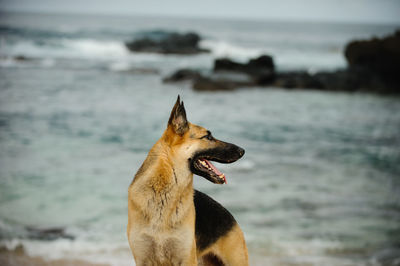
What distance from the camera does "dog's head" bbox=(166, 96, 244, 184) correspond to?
2963 millimetres

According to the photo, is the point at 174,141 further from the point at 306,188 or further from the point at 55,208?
the point at 306,188

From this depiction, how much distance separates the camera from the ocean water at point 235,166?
6816 millimetres

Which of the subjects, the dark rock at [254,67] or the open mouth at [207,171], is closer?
the open mouth at [207,171]

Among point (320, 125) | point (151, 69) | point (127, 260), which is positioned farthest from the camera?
point (151, 69)

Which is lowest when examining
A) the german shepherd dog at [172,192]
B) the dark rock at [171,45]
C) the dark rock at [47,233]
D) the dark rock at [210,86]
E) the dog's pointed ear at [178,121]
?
the dark rock at [47,233]

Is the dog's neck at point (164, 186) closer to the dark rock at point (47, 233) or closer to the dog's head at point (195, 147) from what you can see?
the dog's head at point (195, 147)

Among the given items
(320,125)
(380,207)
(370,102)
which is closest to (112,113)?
(320,125)

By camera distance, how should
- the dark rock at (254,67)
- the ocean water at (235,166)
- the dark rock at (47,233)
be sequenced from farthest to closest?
1. the dark rock at (254,67)
2. the ocean water at (235,166)
3. the dark rock at (47,233)

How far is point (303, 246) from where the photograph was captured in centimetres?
676

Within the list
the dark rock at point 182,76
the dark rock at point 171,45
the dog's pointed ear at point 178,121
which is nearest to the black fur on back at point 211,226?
the dog's pointed ear at point 178,121

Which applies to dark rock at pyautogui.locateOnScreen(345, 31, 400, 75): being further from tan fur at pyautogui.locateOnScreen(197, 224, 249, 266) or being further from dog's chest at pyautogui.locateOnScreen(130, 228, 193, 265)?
dog's chest at pyautogui.locateOnScreen(130, 228, 193, 265)

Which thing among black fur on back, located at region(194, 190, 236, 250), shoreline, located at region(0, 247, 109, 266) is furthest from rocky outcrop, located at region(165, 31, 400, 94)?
black fur on back, located at region(194, 190, 236, 250)

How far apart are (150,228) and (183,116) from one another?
33.3 inches

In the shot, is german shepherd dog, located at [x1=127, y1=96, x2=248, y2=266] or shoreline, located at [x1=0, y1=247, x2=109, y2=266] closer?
german shepherd dog, located at [x1=127, y1=96, x2=248, y2=266]
